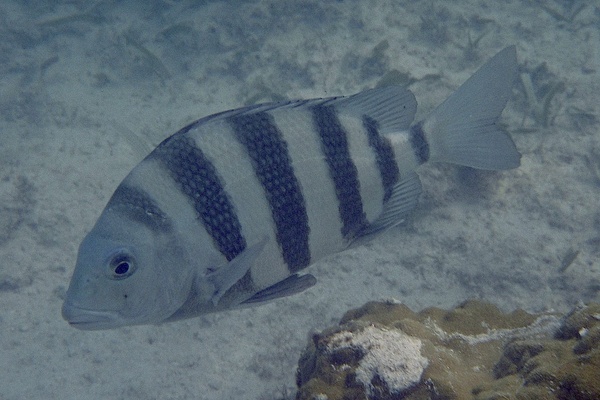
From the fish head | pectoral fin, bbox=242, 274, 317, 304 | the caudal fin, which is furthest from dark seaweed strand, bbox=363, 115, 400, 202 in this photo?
the fish head

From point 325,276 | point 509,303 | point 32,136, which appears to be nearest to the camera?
point 509,303

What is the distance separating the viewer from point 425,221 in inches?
208

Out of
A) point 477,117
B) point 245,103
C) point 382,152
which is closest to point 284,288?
point 382,152

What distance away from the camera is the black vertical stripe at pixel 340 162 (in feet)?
7.36

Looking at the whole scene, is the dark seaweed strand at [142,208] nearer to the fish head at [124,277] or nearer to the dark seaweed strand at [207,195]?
the fish head at [124,277]

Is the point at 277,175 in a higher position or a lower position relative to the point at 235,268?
higher

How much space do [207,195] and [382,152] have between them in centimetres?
91

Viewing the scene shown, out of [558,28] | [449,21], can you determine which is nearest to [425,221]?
[449,21]

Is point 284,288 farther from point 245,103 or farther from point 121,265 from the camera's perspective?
point 245,103

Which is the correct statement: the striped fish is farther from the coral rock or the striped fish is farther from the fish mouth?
the coral rock

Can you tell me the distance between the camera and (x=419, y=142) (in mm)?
2488

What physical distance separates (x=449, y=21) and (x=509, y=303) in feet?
18.1

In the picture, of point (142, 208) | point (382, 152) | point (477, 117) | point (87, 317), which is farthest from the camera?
point (477, 117)

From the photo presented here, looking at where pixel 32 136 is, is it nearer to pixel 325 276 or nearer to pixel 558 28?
pixel 325 276
